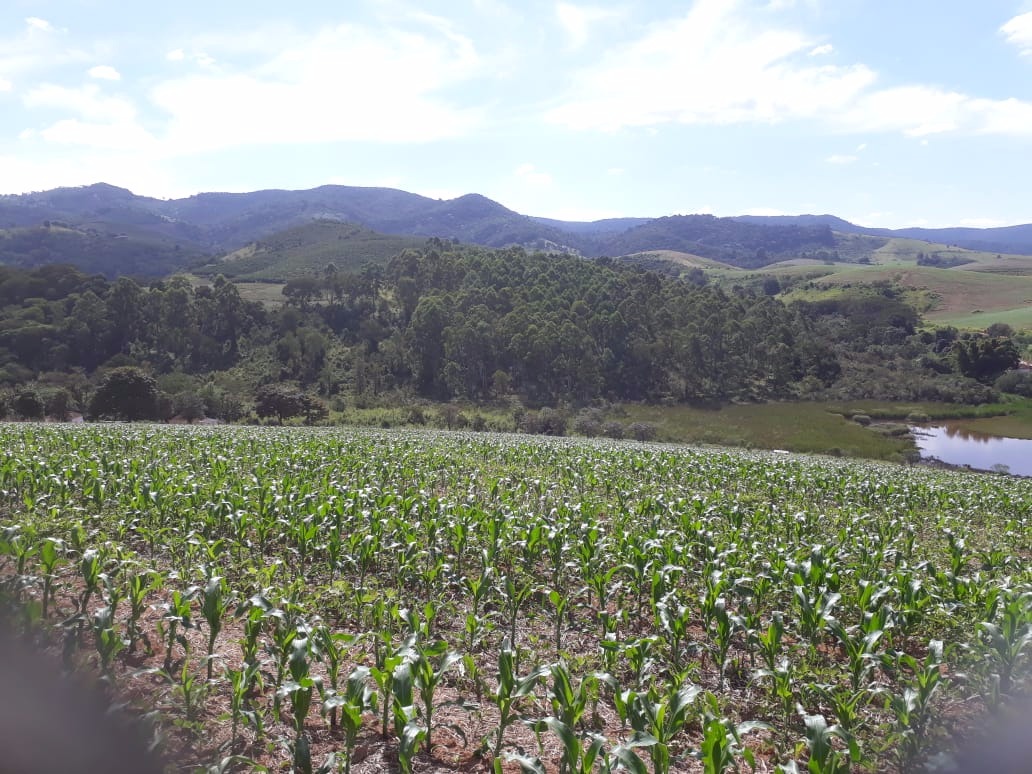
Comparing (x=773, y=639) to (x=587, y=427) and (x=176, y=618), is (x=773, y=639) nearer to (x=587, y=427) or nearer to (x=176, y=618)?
(x=176, y=618)

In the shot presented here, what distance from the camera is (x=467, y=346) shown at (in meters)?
74.6

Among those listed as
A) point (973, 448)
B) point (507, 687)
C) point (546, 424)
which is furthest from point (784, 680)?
point (973, 448)

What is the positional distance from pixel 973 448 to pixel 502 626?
199 ft

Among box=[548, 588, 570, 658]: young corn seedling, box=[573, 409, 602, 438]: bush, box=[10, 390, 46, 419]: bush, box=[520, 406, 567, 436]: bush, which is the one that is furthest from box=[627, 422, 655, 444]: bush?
box=[548, 588, 570, 658]: young corn seedling

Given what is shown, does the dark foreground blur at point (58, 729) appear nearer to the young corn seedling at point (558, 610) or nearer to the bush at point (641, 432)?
the young corn seedling at point (558, 610)

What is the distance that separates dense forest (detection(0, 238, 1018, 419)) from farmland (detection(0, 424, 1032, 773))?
5707 centimetres

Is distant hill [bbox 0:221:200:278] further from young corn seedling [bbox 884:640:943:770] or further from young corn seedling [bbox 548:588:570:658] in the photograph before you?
young corn seedling [bbox 884:640:943:770]

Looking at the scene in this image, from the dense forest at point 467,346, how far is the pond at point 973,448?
671 inches

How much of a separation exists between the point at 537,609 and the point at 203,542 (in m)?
4.27

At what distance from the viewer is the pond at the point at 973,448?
148 feet

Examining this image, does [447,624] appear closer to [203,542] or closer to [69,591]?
[203,542]

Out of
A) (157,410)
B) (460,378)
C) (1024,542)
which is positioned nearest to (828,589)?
(1024,542)

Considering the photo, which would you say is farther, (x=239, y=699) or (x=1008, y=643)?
(x=1008, y=643)

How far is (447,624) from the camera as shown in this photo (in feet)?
22.9
